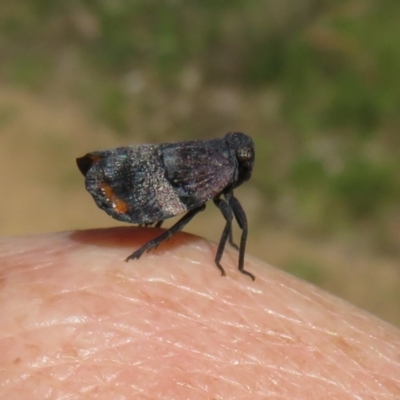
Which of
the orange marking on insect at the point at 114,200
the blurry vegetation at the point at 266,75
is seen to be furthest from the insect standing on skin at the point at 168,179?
the blurry vegetation at the point at 266,75

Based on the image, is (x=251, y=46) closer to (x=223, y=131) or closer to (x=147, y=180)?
(x=223, y=131)

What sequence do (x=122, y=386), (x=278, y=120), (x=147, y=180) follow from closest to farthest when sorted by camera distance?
(x=122, y=386) < (x=147, y=180) < (x=278, y=120)

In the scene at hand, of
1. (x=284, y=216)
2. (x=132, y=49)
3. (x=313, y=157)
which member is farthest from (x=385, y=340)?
(x=132, y=49)

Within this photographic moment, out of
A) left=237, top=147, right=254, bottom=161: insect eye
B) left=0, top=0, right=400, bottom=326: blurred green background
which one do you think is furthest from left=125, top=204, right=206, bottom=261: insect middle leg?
left=0, top=0, right=400, bottom=326: blurred green background

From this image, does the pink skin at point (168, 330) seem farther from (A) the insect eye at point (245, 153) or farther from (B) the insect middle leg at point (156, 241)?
(A) the insect eye at point (245, 153)

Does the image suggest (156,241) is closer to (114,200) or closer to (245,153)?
(114,200)

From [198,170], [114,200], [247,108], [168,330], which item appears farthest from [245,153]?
[247,108]
